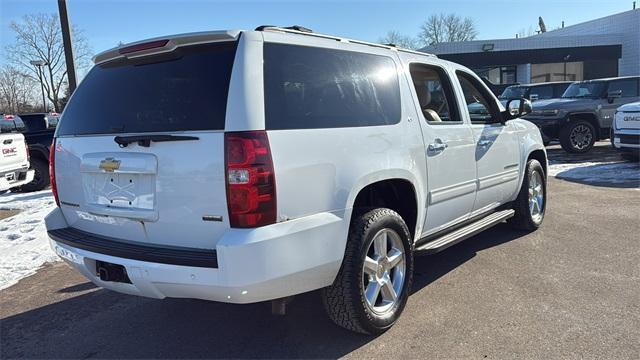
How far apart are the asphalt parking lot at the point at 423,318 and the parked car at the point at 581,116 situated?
8405 millimetres

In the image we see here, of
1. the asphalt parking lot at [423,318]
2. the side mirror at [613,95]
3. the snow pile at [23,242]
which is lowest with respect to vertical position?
the asphalt parking lot at [423,318]

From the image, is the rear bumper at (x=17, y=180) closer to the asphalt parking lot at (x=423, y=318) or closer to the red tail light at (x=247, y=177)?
the asphalt parking lot at (x=423, y=318)

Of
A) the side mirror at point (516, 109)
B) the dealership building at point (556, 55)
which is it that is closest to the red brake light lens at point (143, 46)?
the side mirror at point (516, 109)

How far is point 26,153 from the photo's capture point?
962 centimetres

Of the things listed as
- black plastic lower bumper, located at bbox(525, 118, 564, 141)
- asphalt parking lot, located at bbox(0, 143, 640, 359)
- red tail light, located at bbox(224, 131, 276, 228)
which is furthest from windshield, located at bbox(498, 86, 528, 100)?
red tail light, located at bbox(224, 131, 276, 228)

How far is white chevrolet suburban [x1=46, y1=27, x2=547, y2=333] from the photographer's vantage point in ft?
8.80

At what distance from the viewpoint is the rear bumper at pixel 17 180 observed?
888 centimetres

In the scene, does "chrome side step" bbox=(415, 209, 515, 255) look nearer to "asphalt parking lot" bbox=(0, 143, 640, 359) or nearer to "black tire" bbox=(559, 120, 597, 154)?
"asphalt parking lot" bbox=(0, 143, 640, 359)

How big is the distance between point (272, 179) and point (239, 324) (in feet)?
4.83

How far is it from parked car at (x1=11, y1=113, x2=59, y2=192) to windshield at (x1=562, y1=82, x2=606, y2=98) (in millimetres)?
13097

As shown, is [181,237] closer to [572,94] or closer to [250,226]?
[250,226]

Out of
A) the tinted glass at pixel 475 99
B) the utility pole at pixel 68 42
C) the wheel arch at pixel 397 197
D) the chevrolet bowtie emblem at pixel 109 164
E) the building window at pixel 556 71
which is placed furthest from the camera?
the building window at pixel 556 71

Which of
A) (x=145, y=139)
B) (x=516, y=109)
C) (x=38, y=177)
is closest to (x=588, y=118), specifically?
(x=516, y=109)

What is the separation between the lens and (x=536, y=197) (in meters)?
5.99
